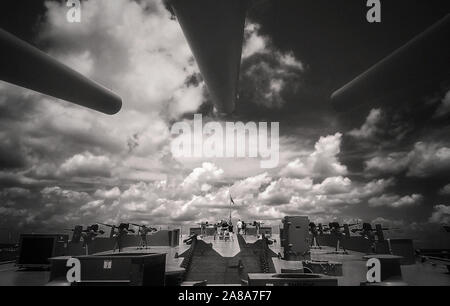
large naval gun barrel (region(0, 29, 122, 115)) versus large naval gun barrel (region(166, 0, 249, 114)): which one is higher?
large naval gun barrel (region(166, 0, 249, 114))

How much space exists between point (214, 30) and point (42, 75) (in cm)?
125

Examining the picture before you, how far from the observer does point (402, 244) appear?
701 inches

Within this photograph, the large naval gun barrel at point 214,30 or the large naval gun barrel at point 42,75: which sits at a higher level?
the large naval gun barrel at point 214,30

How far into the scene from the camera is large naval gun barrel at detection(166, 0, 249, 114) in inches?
68.7

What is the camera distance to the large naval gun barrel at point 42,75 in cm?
179

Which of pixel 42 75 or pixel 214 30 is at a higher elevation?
pixel 214 30

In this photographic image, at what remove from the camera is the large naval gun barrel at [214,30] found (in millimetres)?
1744

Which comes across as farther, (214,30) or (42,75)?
(42,75)

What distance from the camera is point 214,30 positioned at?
189cm

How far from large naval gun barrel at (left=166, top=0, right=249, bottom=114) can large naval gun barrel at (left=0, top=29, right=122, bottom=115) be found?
3.18 feet

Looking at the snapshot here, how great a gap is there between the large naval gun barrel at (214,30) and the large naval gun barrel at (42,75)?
968 millimetres

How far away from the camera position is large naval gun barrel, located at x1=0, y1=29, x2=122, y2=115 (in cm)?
179
